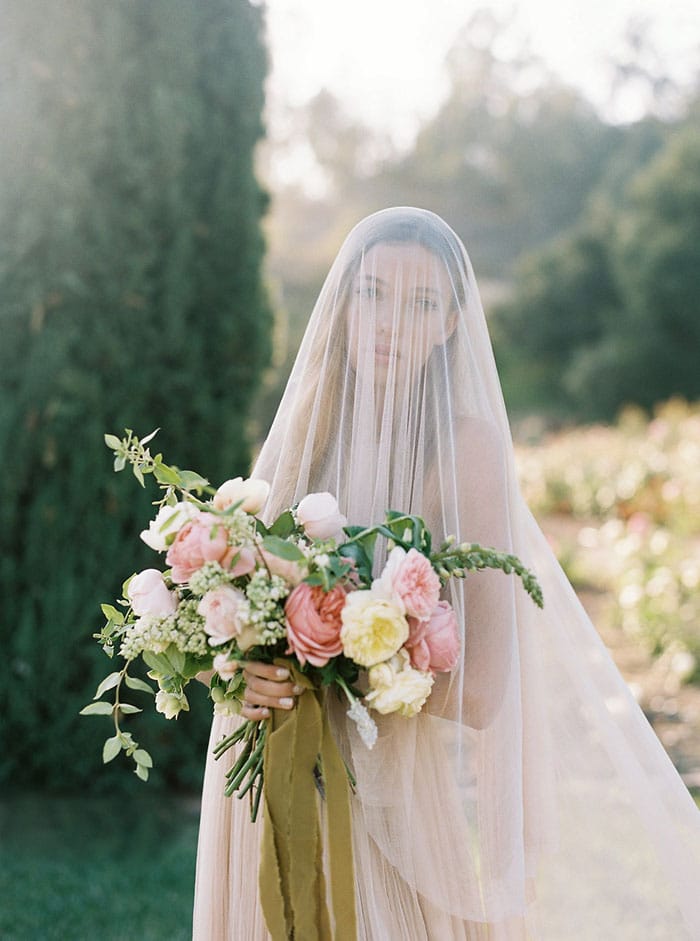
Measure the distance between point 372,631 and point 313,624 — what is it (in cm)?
10

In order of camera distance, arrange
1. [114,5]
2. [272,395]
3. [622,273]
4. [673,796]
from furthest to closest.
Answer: [622,273]
[272,395]
[114,5]
[673,796]

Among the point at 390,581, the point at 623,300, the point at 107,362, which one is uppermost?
the point at 623,300

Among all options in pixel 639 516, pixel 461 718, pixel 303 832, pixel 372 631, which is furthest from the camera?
pixel 639 516

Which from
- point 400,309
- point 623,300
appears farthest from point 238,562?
point 623,300

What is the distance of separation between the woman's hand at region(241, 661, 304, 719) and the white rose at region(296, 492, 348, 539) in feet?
0.80

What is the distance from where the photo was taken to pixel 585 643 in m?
2.22

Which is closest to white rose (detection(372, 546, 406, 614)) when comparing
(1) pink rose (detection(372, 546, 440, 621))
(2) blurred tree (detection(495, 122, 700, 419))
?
(1) pink rose (detection(372, 546, 440, 621))

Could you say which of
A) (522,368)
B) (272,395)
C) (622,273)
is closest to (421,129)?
(522,368)

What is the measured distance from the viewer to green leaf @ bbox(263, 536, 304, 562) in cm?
168

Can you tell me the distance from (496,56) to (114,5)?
133 ft

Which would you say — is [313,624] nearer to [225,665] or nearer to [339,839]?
[225,665]

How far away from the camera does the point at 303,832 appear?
1.76 meters

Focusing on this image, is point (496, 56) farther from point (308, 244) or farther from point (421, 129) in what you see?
point (308, 244)

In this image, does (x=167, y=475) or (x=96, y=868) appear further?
(x=96, y=868)
